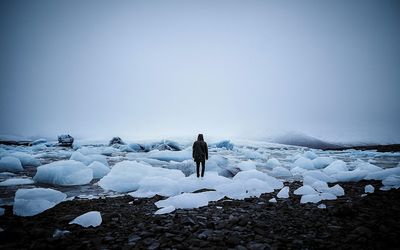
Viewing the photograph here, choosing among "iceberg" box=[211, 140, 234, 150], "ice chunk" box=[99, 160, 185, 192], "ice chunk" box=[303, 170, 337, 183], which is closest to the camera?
"ice chunk" box=[99, 160, 185, 192]

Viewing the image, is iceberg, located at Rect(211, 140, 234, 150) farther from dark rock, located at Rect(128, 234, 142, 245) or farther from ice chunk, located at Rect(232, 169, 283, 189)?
dark rock, located at Rect(128, 234, 142, 245)

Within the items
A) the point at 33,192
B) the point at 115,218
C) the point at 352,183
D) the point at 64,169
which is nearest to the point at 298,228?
the point at 115,218

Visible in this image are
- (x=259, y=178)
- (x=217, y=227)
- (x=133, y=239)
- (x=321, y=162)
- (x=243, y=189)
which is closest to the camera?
(x=133, y=239)

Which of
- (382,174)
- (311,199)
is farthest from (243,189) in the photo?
(382,174)

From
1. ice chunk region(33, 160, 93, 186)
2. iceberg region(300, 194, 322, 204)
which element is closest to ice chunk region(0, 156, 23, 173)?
ice chunk region(33, 160, 93, 186)

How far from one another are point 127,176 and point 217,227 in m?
3.87

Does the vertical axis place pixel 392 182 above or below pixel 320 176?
above

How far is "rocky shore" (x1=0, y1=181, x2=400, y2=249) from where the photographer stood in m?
2.63

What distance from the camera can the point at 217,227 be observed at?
315 centimetres

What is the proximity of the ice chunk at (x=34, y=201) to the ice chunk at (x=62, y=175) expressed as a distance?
2487 millimetres

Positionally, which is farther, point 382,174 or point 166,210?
point 382,174

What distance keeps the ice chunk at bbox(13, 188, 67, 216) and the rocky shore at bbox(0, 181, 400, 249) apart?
11cm

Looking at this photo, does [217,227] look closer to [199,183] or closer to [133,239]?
[133,239]

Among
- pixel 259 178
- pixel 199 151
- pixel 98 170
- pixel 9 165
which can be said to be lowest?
pixel 9 165
